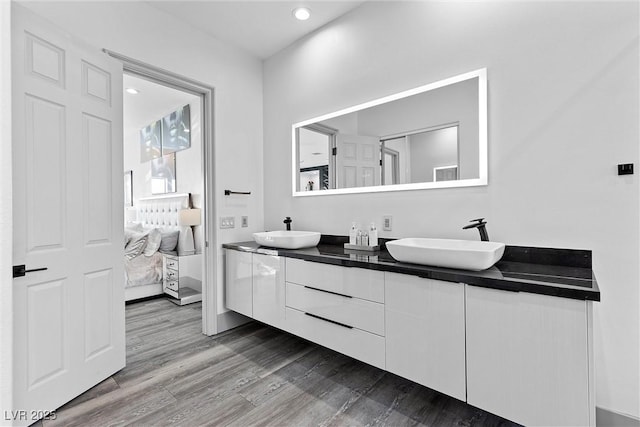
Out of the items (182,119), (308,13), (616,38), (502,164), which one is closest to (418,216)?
(502,164)

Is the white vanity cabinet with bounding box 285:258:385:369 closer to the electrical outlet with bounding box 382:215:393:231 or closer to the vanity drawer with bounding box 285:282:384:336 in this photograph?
the vanity drawer with bounding box 285:282:384:336

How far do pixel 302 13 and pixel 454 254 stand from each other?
2203 millimetres

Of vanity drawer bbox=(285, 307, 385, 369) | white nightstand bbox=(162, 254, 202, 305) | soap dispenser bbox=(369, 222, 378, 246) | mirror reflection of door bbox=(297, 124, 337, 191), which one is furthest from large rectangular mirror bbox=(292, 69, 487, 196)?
white nightstand bbox=(162, 254, 202, 305)

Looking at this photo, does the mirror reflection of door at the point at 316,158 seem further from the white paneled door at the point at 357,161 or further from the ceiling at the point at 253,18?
the ceiling at the point at 253,18

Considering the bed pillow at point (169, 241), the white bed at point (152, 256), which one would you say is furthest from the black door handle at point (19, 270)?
the bed pillow at point (169, 241)

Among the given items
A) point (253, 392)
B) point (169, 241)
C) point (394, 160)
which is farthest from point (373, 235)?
point (169, 241)

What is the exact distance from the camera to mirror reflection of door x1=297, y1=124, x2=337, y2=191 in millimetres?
2598

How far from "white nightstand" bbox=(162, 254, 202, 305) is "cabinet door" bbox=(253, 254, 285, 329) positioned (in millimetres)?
1627

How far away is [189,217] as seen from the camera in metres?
3.86

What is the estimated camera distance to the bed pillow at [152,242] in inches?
150

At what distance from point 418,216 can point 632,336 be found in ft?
3.82

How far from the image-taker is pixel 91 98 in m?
1.94

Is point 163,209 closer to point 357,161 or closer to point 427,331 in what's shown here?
point 357,161

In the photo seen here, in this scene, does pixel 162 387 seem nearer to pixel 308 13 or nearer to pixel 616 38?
pixel 308 13
